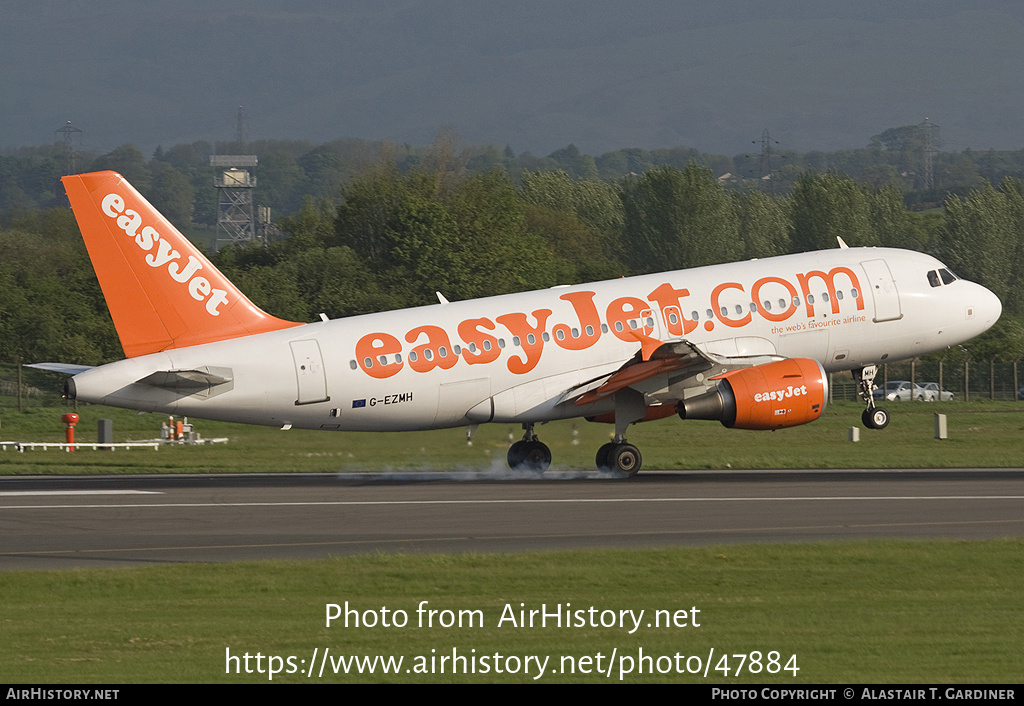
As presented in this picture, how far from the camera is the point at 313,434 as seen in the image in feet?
141

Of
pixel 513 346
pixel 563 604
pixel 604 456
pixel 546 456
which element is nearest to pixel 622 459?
pixel 604 456

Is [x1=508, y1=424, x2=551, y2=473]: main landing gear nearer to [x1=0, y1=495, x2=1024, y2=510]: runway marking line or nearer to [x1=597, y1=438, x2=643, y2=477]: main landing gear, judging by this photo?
[x1=597, y1=438, x2=643, y2=477]: main landing gear

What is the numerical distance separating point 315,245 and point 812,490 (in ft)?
226

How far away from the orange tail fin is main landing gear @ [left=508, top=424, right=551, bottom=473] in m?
8.69

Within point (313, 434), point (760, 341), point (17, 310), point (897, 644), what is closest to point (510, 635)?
point (897, 644)

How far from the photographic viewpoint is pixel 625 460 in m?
36.7

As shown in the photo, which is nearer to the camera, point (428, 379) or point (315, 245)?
point (428, 379)

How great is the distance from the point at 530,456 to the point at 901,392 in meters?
59.9

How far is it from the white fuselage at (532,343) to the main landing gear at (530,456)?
1.51 m

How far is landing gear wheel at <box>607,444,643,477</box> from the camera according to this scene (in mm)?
36656

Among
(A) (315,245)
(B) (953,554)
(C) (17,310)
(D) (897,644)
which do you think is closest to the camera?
(D) (897,644)

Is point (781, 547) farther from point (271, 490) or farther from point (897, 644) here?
point (271, 490)
